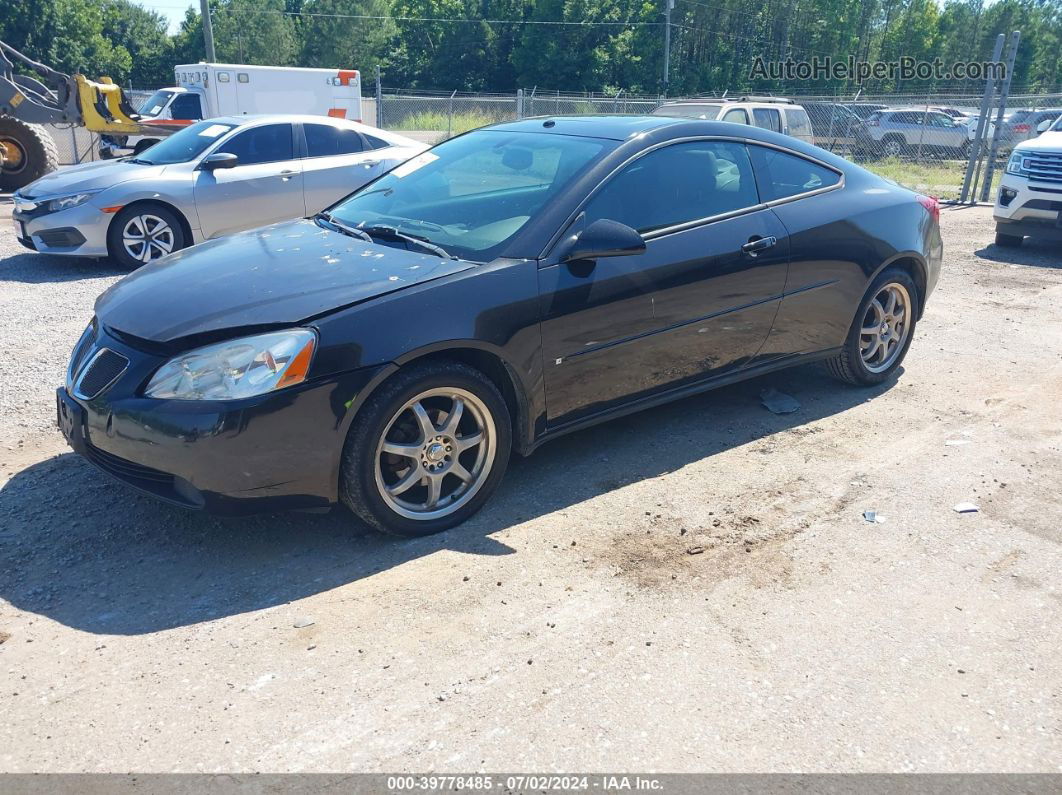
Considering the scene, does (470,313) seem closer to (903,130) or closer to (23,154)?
(23,154)

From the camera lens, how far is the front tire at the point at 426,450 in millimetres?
3564

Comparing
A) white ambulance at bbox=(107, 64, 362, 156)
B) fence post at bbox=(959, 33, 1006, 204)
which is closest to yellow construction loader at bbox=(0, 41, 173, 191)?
white ambulance at bbox=(107, 64, 362, 156)

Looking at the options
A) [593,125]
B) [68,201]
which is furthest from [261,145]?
[593,125]

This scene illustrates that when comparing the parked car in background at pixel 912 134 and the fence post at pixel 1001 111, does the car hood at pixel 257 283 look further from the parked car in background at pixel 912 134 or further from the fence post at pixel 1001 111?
the parked car in background at pixel 912 134

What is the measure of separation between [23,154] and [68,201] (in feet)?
23.9

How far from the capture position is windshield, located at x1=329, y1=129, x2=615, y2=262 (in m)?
4.19

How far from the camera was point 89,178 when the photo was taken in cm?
895

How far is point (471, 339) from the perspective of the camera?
12.3 feet

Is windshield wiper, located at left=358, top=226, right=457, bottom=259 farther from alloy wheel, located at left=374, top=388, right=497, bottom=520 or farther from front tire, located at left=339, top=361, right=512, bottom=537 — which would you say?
alloy wheel, located at left=374, top=388, right=497, bottom=520

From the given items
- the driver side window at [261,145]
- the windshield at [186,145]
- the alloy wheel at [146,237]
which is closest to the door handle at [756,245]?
the driver side window at [261,145]

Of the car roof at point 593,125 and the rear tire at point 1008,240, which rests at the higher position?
the car roof at point 593,125

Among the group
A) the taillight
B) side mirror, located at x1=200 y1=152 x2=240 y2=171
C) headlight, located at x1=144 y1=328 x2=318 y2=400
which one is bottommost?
headlight, located at x1=144 y1=328 x2=318 y2=400

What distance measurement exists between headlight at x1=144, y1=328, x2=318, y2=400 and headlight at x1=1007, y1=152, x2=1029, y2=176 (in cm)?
1019

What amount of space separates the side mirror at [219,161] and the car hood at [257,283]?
471 centimetres
